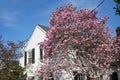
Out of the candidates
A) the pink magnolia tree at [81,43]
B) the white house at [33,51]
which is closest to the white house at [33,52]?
the white house at [33,51]

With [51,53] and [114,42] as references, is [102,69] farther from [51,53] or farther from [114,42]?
[51,53]

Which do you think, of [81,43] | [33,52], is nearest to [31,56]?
[33,52]

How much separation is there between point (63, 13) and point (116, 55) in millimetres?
4927

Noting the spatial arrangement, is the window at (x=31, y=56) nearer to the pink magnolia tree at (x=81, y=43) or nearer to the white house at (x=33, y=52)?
the white house at (x=33, y=52)

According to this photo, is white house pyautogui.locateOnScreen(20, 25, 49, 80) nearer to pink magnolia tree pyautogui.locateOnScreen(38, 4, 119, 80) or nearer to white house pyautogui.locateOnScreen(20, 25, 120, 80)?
white house pyautogui.locateOnScreen(20, 25, 120, 80)

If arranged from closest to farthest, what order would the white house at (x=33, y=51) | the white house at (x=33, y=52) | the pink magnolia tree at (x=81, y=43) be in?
the pink magnolia tree at (x=81, y=43), the white house at (x=33, y=52), the white house at (x=33, y=51)

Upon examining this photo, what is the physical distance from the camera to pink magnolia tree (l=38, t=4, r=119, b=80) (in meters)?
17.3

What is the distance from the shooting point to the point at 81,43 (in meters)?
17.4

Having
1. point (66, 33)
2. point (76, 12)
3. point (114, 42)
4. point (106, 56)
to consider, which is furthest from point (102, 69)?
point (76, 12)

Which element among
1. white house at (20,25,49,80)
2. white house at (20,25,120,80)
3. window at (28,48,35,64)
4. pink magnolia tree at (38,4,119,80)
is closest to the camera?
pink magnolia tree at (38,4,119,80)

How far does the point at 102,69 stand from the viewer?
682 inches

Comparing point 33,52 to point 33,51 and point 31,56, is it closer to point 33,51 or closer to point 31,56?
point 33,51

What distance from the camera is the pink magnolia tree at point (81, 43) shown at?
56.9ft

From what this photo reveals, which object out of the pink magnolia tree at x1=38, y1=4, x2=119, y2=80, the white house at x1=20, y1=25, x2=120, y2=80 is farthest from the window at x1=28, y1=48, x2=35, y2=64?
the pink magnolia tree at x1=38, y1=4, x2=119, y2=80
